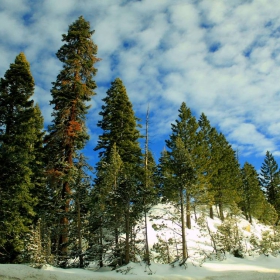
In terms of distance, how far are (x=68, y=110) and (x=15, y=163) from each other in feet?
17.5

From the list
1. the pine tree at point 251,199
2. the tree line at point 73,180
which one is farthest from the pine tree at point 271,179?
the tree line at point 73,180

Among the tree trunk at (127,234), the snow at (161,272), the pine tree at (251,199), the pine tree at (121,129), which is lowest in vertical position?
the snow at (161,272)

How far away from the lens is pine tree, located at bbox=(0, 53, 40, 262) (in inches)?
612

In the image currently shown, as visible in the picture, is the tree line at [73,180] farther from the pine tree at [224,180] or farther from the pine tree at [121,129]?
the pine tree at [224,180]

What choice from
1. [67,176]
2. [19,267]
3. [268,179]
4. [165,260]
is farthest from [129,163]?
[268,179]

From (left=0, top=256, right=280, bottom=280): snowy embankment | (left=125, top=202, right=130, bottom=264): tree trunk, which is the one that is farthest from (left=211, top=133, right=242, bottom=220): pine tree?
(left=125, top=202, right=130, bottom=264): tree trunk

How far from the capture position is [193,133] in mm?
29719

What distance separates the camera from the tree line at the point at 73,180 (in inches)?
608

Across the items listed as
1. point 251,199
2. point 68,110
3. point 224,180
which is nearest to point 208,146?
point 224,180

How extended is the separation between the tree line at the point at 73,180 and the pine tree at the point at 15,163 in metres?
0.06

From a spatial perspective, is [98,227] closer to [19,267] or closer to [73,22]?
[19,267]

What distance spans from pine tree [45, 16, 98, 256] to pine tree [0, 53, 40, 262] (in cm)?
165

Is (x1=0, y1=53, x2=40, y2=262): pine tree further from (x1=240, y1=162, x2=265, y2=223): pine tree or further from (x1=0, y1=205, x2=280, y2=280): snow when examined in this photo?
(x1=240, y1=162, x2=265, y2=223): pine tree

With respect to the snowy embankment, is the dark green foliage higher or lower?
higher
